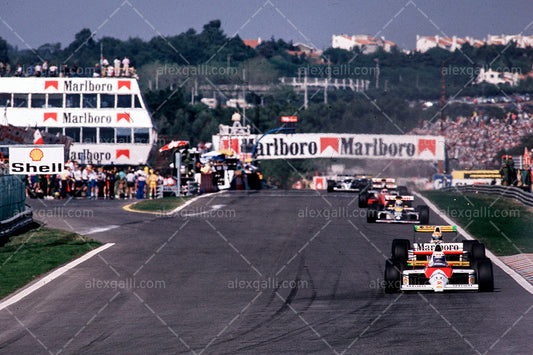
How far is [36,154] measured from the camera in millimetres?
17547

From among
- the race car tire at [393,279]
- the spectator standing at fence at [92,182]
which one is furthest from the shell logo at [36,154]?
the spectator standing at fence at [92,182]

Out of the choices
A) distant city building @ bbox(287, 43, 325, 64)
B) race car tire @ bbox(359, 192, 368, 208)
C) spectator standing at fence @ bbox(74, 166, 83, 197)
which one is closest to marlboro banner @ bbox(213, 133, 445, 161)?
spectator standing at fence @ bbox(74, 166, 83, 197)

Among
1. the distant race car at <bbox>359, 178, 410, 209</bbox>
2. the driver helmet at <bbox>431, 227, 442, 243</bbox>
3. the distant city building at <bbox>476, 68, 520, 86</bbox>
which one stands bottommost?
the driver helmet at <bbox>431, 227, 442, 243</bbox>

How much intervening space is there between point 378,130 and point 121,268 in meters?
50.0

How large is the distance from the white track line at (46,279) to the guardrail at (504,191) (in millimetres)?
17742

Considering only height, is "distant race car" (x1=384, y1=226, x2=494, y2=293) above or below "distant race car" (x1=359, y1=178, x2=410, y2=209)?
below

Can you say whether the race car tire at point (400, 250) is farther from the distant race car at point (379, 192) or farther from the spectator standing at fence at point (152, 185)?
the spectator standing at fence at point (152, 185)

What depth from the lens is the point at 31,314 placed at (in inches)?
464

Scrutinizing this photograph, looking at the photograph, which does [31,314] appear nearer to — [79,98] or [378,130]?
[79,98]

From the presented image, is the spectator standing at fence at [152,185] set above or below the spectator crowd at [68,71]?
below
